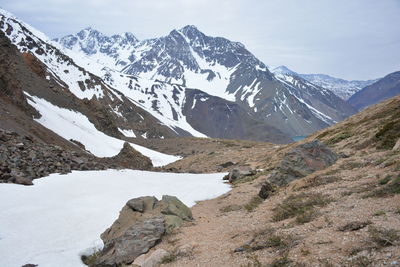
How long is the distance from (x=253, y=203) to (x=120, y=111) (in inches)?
6531

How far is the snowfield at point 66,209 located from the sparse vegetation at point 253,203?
4.02 m

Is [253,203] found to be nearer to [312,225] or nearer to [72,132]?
[312,225]

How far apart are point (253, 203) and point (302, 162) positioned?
595cm

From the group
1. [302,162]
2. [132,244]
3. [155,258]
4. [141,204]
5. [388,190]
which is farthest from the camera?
[302,162]

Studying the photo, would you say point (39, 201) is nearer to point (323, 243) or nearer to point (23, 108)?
point (323, 243)

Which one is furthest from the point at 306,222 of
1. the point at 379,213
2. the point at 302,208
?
the point at 379,213

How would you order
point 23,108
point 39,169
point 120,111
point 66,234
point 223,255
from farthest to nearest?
1. point 120,111
2. point 23,108
3. point 39,169
4. point 66,234
5. point 223,255

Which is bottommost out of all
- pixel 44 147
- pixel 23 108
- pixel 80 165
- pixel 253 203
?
pixel 253 203

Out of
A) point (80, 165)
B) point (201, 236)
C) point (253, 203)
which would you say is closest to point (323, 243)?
point (201, 236)

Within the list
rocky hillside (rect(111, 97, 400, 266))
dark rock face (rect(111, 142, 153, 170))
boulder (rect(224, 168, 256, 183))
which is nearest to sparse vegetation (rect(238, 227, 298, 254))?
rocky hillside (rect(111, 97, 400, 266))

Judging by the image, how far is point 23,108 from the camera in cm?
4841

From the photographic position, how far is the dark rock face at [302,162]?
19469 mm

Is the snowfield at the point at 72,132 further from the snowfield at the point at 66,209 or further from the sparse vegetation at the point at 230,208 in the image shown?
the sparse vegetation at the point at 230,208

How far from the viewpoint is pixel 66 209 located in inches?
632
